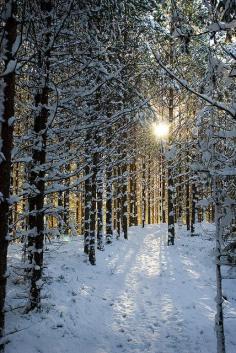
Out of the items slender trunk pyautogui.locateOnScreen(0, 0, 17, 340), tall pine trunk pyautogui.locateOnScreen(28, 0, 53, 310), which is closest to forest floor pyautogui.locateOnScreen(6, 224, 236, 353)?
tall pine trunk pyautogui.locateOnScreen(28, 0, 53, 310)

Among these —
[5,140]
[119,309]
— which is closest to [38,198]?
[5,140]

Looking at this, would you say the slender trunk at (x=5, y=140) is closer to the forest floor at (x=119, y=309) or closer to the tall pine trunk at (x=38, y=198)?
the forest floor at (x=119, y=309)

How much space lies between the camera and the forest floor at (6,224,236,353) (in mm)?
7590

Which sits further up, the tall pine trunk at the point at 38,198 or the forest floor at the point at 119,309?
the tall pine trunk at the point at 38,198

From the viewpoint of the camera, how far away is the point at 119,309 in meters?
10.1

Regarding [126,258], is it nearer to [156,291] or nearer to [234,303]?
[156,291]

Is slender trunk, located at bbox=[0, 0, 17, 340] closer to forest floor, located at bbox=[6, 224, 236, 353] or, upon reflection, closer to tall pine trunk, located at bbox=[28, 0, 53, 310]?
forest floor, located at bbox=[6, 224, 236, 353]

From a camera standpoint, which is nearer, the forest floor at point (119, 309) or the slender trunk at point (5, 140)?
the slender trunk at point (5, 140)

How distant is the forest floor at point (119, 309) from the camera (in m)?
7.59

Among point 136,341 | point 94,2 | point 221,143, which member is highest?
point 94,2

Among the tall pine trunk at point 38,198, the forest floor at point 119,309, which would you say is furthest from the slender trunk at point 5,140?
the tall pine trunk at point 38,198

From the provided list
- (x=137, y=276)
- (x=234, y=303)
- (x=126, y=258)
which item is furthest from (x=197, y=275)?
(x=126, y=258)

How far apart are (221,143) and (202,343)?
4.53 m

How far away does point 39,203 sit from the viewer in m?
8.48
